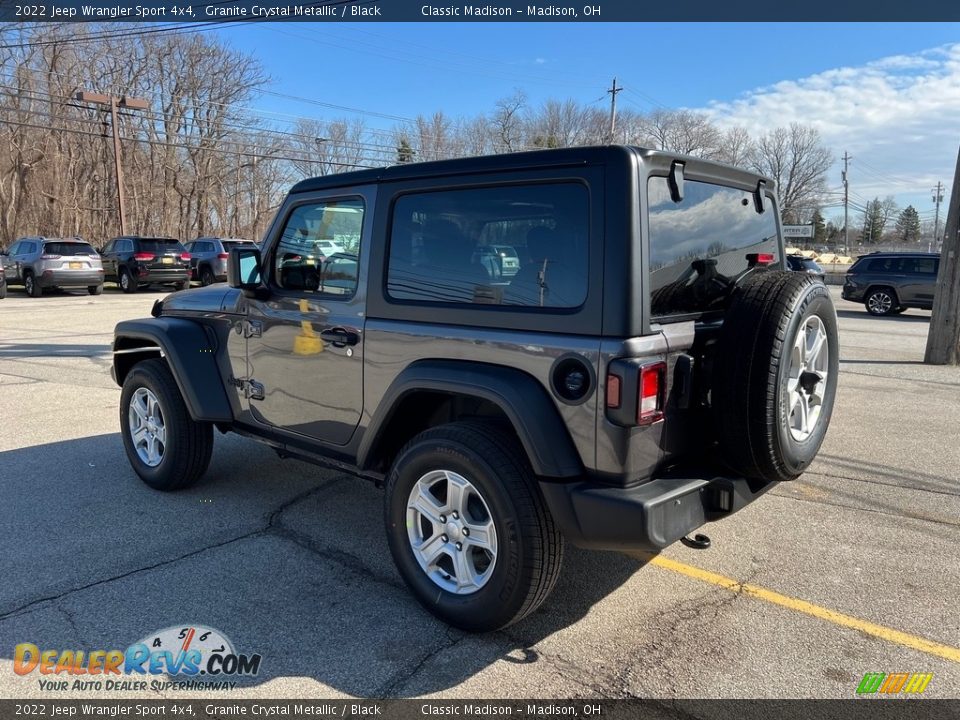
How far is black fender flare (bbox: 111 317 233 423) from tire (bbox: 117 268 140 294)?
2028 cm

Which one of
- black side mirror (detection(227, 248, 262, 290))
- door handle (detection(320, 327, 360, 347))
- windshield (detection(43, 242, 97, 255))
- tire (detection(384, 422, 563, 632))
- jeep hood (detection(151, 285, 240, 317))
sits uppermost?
windshield (detection(43, 242, 97, 255))

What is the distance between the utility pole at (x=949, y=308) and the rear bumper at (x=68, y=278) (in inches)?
834

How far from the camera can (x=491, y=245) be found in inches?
119

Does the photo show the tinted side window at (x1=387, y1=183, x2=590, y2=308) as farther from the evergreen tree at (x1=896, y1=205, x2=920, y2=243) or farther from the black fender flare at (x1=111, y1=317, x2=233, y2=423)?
the evergreen tree at (x1=896, y1=205, x2=920, y2=243)

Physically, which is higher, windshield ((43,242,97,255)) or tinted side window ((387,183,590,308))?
windshield ((43,242,97,255))

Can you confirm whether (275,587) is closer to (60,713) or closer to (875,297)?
(60,713)

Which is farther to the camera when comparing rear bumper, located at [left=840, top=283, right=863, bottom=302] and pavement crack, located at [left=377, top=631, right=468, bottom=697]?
rear bumper, located at [left=840, top=283, right=863, bottom=302]

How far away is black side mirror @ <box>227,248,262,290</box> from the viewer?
13.0ft

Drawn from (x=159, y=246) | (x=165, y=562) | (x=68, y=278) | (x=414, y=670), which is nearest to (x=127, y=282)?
(x=159, y=246)

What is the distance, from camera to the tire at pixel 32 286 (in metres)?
20.5

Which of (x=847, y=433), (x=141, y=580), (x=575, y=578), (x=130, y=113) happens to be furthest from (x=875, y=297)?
(x=130, y=113)

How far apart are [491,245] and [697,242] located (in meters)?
0.92

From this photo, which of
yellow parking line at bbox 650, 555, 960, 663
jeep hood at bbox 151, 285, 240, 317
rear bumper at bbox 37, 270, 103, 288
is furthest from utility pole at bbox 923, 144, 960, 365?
rear bumper at bbox 37, 270, 103, 288

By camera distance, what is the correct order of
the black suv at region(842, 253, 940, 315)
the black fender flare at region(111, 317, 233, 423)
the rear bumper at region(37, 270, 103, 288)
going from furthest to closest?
the rear bumper at region(37, 270, 103, 288)
the black suv at region(842, 253, 940, 315)
the black fender flare at region(111, 317, 233, 423)
